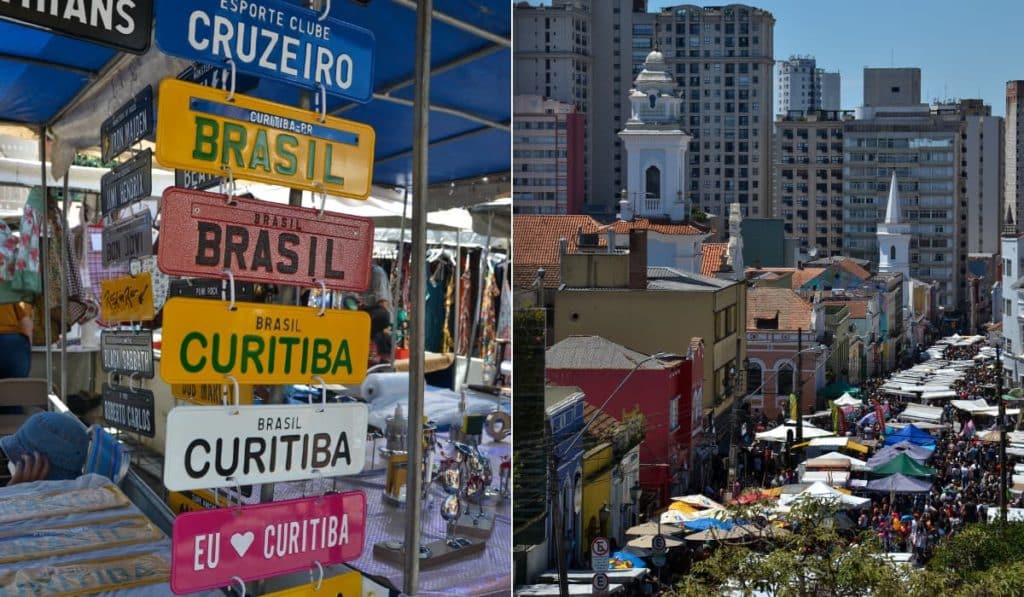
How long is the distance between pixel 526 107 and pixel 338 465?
7018mm

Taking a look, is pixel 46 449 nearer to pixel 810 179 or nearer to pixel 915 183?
pixel 810 179

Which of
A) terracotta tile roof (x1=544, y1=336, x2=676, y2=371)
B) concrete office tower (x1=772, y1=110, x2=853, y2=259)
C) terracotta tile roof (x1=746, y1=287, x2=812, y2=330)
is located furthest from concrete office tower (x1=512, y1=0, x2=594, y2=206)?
concrete office tower (x1=772, y1=110, x2=853, y2=259)

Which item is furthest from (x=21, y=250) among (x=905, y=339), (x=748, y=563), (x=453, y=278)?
(x=905, y=339)

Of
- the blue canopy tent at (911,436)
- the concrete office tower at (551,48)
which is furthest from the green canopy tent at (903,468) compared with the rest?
the concrete office tower at (551,48)

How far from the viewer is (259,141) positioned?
1820mm

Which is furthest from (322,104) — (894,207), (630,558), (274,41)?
(894,207)

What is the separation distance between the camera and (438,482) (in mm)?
2525

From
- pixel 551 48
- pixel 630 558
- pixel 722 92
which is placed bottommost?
pixel 630 558

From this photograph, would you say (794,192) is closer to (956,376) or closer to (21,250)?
(956,376)

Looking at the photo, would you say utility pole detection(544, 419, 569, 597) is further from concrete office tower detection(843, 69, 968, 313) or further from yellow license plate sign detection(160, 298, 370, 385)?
concrete office tower detection(843, 69, 968, 313)

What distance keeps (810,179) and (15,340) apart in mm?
11258

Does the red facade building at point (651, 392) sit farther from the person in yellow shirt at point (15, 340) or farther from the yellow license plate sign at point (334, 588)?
the yellow license plate sign at point (334, 588)

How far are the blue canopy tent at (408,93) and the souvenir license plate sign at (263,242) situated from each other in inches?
7.5

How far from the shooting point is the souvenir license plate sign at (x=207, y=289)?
6.63ft
